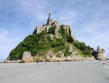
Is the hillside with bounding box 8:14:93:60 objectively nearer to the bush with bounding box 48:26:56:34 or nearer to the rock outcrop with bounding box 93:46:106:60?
the bush with bounding box 48:26:56:34

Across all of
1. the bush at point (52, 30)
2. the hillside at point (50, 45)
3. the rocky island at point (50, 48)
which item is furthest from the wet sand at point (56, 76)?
the bush at point (52, 30)

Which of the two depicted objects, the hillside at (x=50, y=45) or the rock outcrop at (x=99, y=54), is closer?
the hillside at (x=50, y=45)

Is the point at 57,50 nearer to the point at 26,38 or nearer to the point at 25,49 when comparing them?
the point at 25,49

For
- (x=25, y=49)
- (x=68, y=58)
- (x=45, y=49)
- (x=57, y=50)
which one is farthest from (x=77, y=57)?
(x=25, y=49)

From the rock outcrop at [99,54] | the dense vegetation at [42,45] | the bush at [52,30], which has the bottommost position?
the rock outcrop at [99,54]

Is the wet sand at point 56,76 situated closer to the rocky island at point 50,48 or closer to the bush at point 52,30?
the rocky island at point 50,48

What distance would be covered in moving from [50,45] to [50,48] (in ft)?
6.95

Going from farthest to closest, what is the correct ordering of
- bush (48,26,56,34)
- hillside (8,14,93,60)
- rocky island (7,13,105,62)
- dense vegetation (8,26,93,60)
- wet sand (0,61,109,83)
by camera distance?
bush (48,26,56,34) → dense vegetation (8,26,93,60) → hillside (8,14,93,60) → rocky island (7,13,105,62) → wet sand (0,61,109,83)

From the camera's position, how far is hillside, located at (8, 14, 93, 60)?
175ft

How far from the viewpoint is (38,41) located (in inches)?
2336

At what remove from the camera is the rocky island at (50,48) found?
51847mm

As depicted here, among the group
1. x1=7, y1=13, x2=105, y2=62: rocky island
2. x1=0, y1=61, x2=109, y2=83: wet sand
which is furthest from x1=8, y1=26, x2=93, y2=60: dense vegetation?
x1=0, y1=61, x2=109, y2=83: wet sand

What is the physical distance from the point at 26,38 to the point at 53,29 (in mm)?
15539

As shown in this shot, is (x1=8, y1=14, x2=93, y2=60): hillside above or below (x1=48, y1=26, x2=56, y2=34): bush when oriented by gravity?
below
